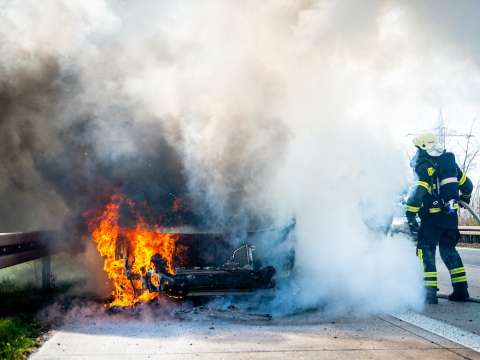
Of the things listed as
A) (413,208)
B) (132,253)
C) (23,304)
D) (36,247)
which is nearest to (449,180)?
(413,208)

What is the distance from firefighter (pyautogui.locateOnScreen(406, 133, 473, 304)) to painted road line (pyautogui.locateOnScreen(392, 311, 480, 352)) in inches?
48.0

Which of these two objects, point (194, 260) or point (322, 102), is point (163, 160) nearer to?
point (194, 260)

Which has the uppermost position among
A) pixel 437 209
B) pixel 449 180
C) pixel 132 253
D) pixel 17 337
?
pixel 449 180

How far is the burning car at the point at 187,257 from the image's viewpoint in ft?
20.4

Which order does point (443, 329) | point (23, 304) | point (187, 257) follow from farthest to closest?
point (187, 257)
point (23, 304)
point (443, 329)

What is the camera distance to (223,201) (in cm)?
729

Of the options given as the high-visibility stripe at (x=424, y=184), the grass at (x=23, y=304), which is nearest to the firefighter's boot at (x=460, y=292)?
the high-visibility stripe at (x=424, y=184)

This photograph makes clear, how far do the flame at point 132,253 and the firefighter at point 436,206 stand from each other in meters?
3.36

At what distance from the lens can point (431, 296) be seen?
7.05 meters

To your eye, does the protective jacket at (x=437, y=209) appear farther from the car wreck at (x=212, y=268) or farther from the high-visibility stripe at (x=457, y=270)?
the car wreck at (x=212, y=268)

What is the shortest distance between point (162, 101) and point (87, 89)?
121cm

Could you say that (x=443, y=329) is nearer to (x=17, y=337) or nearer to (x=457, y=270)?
(x=457, y=270)

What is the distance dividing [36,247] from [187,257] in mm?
2043

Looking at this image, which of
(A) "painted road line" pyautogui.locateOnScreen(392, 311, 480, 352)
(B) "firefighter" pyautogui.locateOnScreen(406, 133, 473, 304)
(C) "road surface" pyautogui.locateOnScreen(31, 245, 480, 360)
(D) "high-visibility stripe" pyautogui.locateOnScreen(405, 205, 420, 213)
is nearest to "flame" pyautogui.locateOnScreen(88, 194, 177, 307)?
(C) "road surface" pyautogui.locateOnScreen(31, 245, 480, 360)
